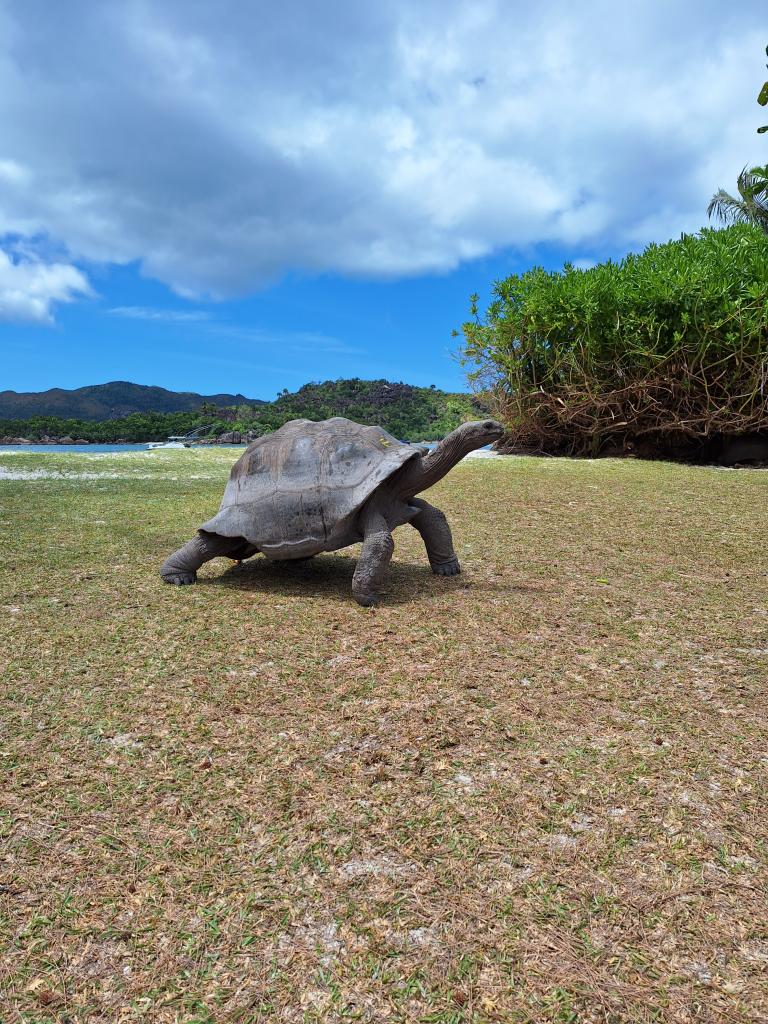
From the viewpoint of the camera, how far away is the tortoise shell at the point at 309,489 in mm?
4938

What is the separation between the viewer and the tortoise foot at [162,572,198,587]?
5.55 m

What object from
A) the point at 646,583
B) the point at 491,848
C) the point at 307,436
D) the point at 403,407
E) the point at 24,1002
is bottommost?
the point at 24,1002

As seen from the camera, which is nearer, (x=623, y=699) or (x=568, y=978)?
(x=568, y=978)

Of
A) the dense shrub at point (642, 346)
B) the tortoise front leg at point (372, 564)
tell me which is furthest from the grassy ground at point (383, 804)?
the dense shrub at point (642, 346)

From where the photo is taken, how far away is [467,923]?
79.3 inches

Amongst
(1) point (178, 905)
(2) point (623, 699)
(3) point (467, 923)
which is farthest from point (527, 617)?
(1) point (178, 905)

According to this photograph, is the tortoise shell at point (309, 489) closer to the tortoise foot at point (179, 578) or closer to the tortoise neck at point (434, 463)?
the tortoise neck at point (434, 463)

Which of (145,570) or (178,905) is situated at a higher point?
(145,570)

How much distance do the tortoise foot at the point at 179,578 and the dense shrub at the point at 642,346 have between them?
42.5 ft

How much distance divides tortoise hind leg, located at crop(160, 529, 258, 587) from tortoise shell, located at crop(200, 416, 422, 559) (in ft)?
0.64

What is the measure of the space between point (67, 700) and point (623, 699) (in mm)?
2905

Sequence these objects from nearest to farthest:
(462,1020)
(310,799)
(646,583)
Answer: (462,1020), (310,799), (646,583)

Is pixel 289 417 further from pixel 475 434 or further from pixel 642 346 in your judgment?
pixel 475 434

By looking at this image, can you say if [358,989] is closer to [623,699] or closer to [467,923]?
[467,923]
